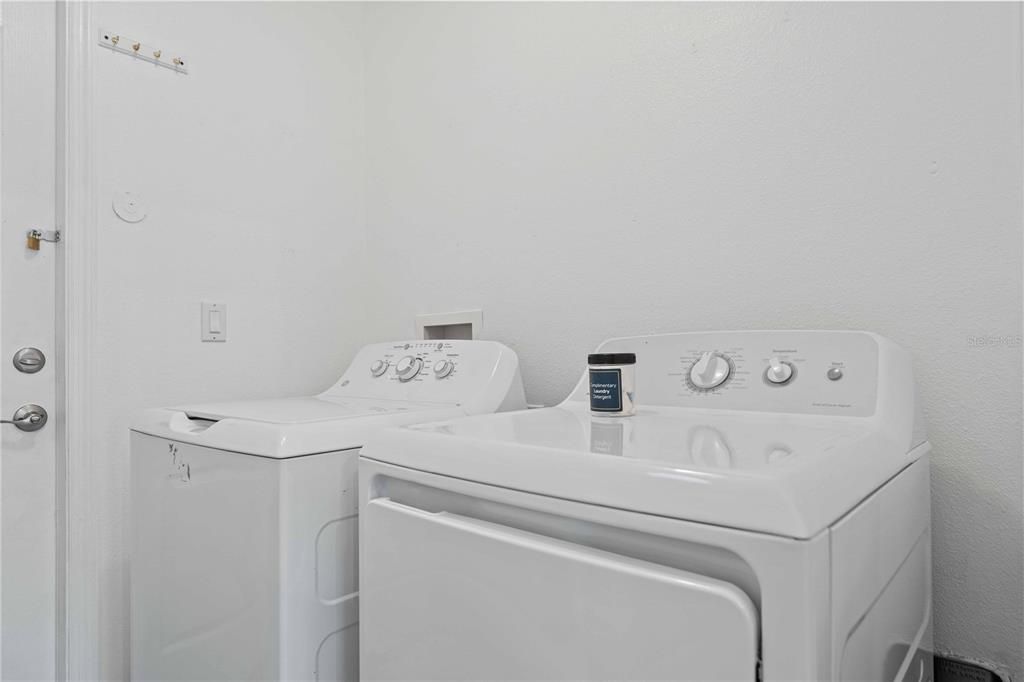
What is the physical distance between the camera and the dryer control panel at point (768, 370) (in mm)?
873

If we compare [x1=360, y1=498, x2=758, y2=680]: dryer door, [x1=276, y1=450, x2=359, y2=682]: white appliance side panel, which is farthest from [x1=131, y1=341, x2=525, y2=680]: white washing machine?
[x1=360, y1=498, x2=758, y2=680]: dryer door

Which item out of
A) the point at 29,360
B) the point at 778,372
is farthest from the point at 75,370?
the point at 778,372

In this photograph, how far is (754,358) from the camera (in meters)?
0.99

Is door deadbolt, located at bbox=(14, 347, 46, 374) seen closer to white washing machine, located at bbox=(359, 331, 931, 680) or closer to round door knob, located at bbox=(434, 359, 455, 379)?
round door knob, located at bbox=(434, 359, 455, 379)

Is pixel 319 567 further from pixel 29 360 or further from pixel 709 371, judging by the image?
pixel 29 360

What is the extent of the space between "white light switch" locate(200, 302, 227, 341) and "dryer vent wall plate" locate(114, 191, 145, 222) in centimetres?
26

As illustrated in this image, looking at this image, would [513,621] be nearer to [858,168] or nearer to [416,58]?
[858,168]

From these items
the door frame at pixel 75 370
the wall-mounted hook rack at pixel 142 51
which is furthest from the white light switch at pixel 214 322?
the wall-mounted hook rack at pixel 142 51

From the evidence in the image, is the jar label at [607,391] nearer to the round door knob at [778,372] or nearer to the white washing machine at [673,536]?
the white washing machine at [673,536]

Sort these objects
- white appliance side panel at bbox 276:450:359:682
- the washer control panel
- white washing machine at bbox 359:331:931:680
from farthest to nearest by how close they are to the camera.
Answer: the washer control panel
white appliance side panel at bbox 276:450:359:682
white washing machine at bbox 359:331:931:680

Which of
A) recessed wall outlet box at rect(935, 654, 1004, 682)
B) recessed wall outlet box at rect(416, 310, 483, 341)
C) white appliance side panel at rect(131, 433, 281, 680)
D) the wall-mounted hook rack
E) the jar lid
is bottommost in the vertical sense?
recessed wall outlet box at rect(935, 654, 1004, 682)

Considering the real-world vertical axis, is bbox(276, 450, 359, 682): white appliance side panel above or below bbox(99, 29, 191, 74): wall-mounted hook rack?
below

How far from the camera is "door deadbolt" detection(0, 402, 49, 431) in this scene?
1299 mm

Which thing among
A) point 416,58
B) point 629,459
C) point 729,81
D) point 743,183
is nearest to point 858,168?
point 743,183
